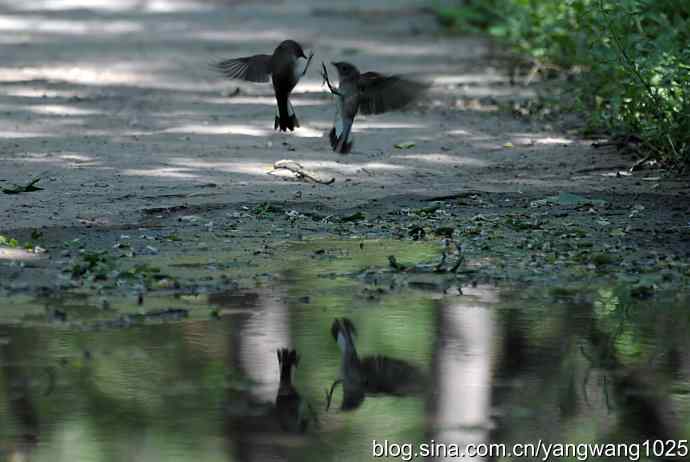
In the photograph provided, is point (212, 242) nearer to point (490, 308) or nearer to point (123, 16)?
point (490, 308)

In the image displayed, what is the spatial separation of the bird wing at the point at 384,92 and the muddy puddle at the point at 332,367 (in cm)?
80

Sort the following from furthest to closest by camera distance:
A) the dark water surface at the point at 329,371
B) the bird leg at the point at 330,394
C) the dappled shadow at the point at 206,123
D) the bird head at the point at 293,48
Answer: the dappled shadow at the point at 206,123 → the bird head at the point at 293,48 → the bird leg at the point at 330,394 → the dark water surface at the point at 329,371

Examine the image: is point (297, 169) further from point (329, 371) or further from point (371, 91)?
point (329, 371)

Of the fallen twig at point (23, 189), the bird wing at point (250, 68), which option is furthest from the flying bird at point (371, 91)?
the fallen twig at point (23, 189)

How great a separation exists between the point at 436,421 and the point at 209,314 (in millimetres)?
1384

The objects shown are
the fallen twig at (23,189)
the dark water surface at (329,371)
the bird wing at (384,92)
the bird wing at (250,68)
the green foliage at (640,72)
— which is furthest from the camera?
the green foliage at (640,72)

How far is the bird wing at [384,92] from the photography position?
6703 mm

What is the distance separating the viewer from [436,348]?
5324 mm

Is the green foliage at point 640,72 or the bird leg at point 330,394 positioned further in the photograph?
the green foliage at point 640,72

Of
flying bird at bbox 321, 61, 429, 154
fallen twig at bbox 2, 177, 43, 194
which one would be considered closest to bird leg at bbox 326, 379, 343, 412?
flying bird at bbox 321, 61, 429, 154

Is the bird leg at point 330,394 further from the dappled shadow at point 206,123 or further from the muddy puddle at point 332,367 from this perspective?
the dappled shadow at point 206,123

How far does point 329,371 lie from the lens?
5.03 metres

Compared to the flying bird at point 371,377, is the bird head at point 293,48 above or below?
above

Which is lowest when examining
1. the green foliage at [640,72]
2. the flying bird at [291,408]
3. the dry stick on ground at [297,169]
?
the flying bird at [291,408]
